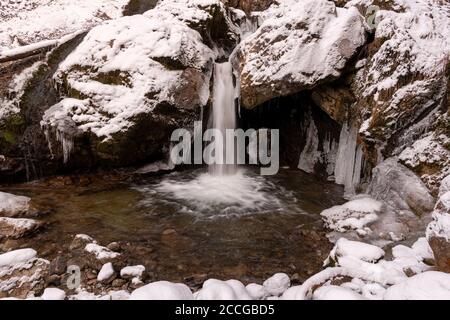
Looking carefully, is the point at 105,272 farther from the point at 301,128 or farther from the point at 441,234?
the point at 301,128

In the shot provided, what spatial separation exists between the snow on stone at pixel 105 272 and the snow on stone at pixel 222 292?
65.8 inches

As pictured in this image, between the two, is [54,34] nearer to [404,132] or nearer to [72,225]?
[72,225]

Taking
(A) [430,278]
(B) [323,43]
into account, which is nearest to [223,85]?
(B) [323,43]

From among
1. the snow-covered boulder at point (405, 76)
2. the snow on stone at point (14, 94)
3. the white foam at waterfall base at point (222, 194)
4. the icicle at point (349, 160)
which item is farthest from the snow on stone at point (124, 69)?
the snow-covered boulder at point (405, 76)

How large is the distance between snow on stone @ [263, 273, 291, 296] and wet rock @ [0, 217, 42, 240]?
14.4ft

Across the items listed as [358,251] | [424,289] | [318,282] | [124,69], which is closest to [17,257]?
[318,282]

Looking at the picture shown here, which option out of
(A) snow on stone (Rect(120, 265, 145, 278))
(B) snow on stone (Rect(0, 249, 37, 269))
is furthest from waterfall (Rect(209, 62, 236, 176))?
(B) snow on stone (Rect(0, 249, 37, 269))

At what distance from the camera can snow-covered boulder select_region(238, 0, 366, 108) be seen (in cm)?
779

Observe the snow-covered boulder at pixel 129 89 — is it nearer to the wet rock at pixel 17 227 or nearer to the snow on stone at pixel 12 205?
the snow on stone at pixel 12 205

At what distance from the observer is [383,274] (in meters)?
3.97

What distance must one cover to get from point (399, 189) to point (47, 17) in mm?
15177

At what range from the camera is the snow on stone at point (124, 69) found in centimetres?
855

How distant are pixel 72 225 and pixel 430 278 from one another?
5.98 metres

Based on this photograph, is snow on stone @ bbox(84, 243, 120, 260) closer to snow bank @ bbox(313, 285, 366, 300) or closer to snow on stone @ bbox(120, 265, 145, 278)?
snow on stone @ bbox(120, 265, 145, 278)
